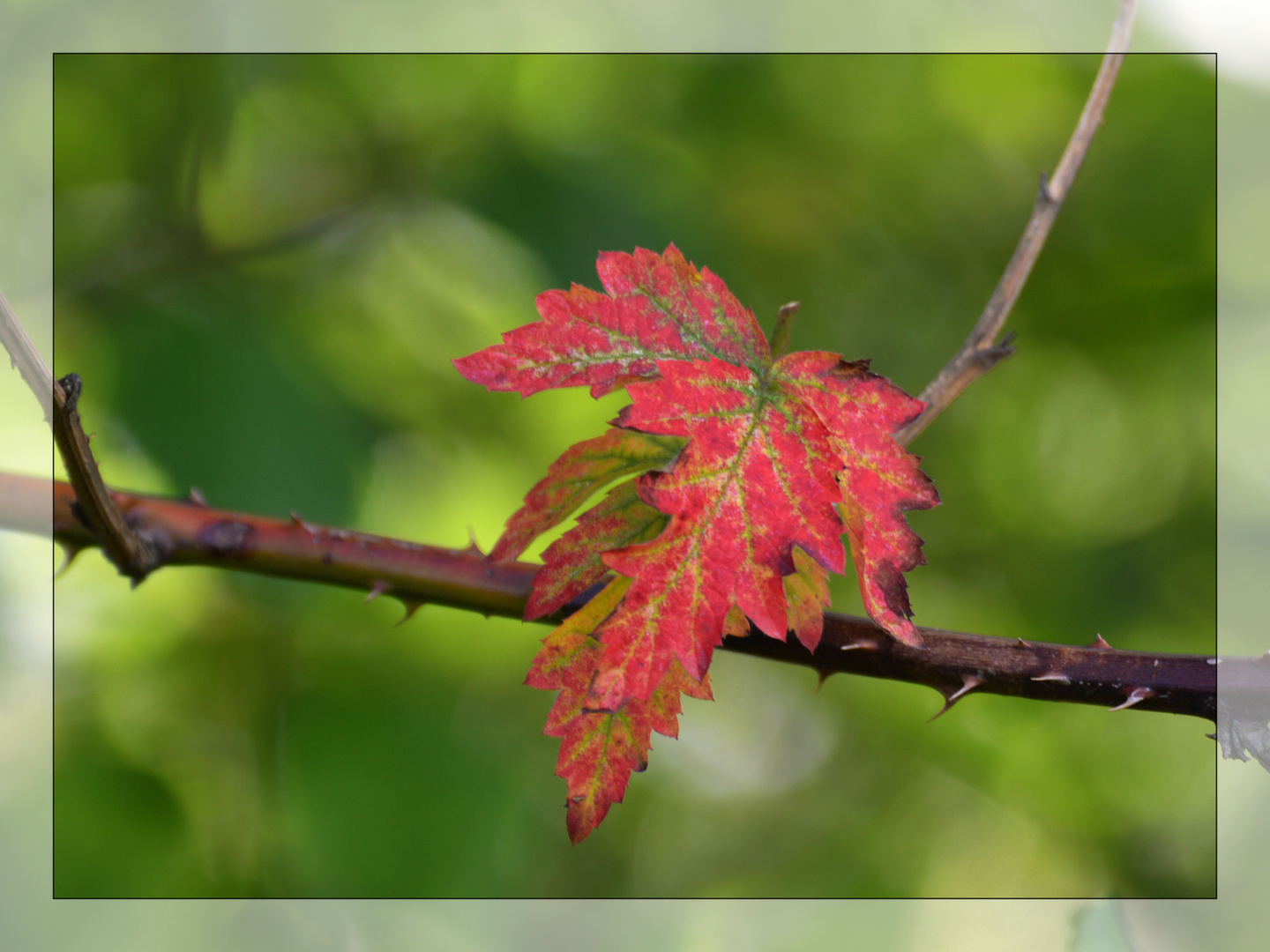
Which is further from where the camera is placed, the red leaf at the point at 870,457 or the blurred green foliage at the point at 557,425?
the blurred green foliage at the point at 557,425

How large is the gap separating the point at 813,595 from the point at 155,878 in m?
0.94

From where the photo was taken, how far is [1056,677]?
1.10ft

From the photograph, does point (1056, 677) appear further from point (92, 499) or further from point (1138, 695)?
point (92, 499)

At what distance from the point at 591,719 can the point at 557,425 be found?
101 cm

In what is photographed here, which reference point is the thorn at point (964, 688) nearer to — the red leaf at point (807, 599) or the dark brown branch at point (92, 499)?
the red leaf at point (807, 599)

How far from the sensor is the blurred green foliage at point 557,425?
0.99 meters

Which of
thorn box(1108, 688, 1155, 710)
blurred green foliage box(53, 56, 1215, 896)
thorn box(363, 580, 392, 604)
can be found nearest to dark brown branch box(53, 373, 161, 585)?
thorn box(363, 580, 392, 604)

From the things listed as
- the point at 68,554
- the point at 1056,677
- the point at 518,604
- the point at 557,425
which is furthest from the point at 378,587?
the point at 557,425

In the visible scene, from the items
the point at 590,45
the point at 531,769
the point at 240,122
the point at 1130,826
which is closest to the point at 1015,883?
the point at 1130,826

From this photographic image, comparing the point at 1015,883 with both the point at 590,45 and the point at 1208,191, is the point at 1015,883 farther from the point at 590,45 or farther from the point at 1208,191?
the point at 590,45

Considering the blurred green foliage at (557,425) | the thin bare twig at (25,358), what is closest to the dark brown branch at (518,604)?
the thin bare twig at (25,358)

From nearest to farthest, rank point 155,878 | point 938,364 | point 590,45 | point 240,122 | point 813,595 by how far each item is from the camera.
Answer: point 813,595
point 155,878
point 240,122
point 590,45
point 938,364

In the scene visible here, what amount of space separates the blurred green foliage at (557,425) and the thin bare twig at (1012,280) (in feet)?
2.22

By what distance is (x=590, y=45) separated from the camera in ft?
4.42
